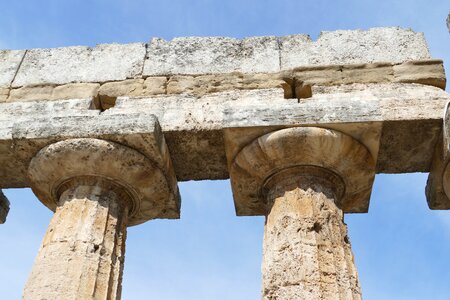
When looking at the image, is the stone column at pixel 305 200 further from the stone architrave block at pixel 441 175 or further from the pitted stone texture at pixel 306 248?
the stone architrave block at pixel 441 175

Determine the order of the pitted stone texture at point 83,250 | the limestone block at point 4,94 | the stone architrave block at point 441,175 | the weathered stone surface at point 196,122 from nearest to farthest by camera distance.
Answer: the pitted stone texture at point 83,250, the stone architrave block at point 441,175, the weathered stone surface at point 196,122, the limestone block at point 4,94

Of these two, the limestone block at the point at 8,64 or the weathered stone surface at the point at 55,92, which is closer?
the weathered stone surface at the point at 55,92

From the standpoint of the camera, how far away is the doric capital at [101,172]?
7.37 metres

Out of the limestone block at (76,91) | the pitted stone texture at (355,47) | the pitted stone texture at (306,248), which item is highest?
the pitted stone texture at (355,47)

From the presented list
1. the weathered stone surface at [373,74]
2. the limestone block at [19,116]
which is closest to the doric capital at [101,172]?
the limestone block at [19,116]

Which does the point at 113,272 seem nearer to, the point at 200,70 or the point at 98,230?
the point at 98,230

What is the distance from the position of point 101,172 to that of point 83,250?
1114mm

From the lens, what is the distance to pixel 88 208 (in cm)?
730

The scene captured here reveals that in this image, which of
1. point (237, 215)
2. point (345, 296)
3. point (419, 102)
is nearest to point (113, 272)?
point (237, 215)

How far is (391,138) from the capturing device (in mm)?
7383

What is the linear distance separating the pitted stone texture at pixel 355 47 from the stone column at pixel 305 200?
1.61 meters

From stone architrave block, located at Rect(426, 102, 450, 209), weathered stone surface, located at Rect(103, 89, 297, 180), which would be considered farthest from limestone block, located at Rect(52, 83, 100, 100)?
stone architrave block, located at Rect(426, 102, 450, 209)

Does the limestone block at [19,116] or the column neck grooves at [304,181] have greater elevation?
the limestone block at [19,116]

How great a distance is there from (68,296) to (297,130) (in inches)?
124
